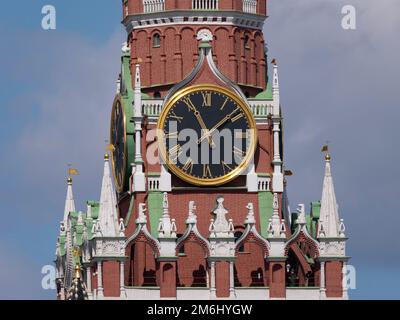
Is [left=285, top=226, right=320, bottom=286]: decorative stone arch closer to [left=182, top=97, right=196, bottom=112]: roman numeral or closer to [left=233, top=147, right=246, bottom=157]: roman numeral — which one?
[left=233, top=147, right=246, bottom=157]: roman numeral

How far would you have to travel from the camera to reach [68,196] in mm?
131500

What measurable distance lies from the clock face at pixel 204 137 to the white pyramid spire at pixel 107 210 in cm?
223

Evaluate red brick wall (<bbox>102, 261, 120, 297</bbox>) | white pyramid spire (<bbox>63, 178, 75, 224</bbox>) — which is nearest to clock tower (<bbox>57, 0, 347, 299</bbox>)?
red brick wall (<bbox>102, 261, 120, 297</bbox>)

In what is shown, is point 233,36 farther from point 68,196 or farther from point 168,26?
point 68,196

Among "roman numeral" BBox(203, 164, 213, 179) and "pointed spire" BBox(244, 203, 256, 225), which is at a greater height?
"roman numeral" BBox(203, 164, 213, 179)

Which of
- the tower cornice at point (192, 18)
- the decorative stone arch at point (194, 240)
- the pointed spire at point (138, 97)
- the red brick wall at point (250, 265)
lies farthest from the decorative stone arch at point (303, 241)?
the tower cornice at point (192, 18)

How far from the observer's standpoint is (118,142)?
122750 millimetres

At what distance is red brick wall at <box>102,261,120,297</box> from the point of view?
382ft

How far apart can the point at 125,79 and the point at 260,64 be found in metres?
4.76

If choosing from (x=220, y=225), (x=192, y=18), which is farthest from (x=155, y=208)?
(x=192, y=18)

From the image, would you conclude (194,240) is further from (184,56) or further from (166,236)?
(184,56)

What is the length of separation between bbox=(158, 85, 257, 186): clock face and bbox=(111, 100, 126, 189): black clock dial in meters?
2.57

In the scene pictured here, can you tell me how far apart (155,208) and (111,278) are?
3.78 meters

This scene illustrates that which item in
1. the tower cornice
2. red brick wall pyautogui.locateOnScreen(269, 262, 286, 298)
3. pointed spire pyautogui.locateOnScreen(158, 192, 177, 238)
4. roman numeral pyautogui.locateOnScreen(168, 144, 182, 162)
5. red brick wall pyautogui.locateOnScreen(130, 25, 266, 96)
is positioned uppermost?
the tower cornice
